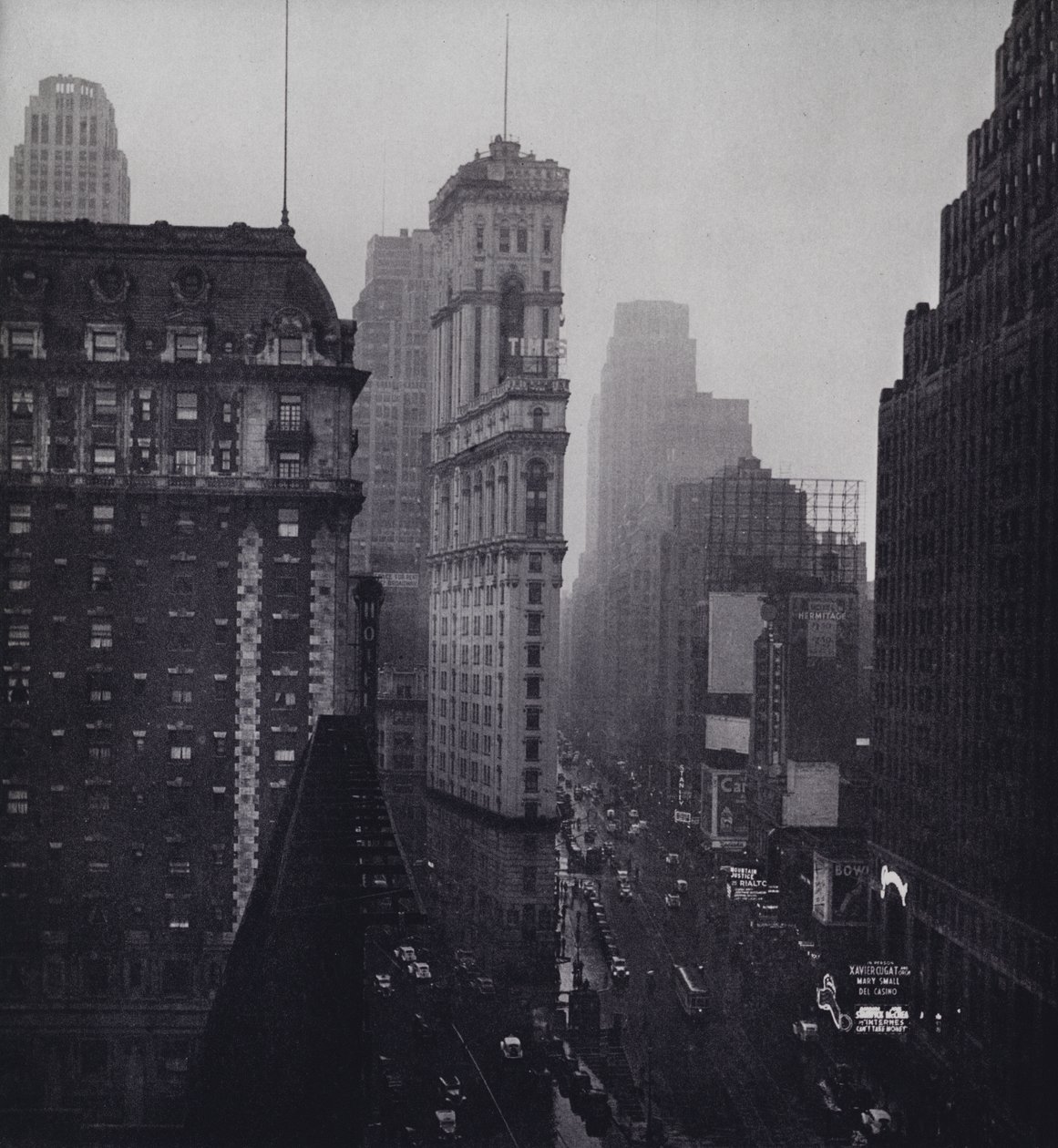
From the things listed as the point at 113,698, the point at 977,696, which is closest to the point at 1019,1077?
the point at 977,696

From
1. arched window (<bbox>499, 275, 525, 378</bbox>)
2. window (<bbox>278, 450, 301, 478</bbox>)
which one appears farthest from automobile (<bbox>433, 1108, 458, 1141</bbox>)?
arched window (<bbox>499, 275, 525, 378</bbox>)

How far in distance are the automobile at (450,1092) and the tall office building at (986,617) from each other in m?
15.3

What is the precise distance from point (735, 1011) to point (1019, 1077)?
14053 mm

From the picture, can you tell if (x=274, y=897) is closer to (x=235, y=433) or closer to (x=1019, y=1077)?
(x=1019, y=1077)

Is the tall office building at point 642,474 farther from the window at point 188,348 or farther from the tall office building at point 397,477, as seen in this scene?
the window at point 188,348

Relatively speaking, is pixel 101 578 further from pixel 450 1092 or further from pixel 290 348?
pixel 450 1092

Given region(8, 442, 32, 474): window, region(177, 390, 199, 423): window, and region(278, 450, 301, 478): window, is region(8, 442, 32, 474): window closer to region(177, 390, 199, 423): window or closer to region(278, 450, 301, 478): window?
region(177, 390, 199, 423): window

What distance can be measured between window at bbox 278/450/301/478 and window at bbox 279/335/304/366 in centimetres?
337

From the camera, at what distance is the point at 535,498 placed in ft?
231

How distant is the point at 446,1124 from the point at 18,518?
82.1 feet

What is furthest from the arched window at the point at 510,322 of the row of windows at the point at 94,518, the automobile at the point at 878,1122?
the automobile at the point at 878,1122

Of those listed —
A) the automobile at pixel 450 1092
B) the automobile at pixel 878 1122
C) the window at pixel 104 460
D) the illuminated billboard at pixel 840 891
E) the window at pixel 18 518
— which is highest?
the window at pixel 104 460

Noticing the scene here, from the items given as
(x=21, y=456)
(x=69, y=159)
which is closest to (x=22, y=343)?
(x=21, y=456)

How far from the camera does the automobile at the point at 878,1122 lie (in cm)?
3809
